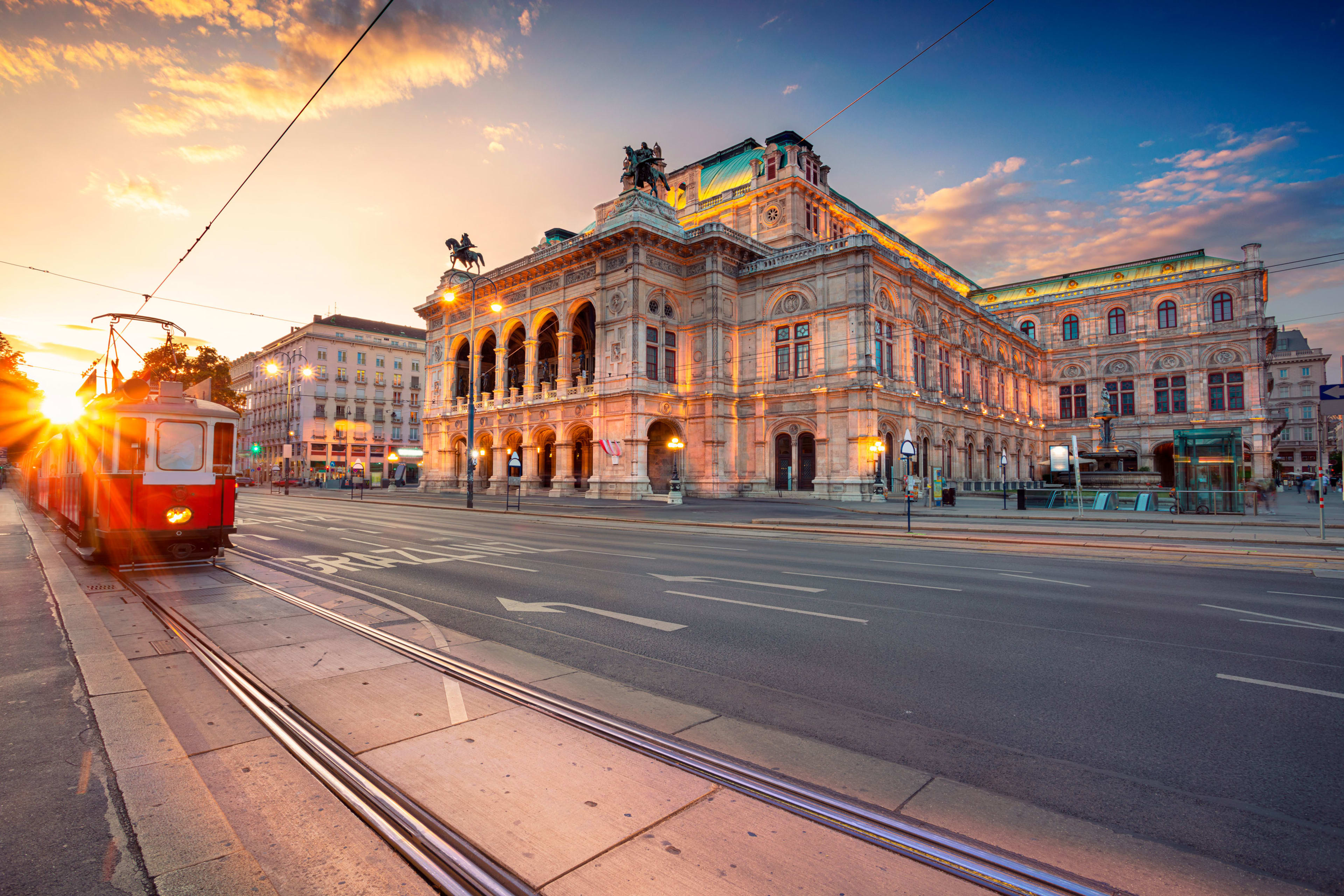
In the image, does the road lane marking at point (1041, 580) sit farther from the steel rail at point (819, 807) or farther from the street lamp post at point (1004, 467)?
the street lamp post at point (1004, 467)

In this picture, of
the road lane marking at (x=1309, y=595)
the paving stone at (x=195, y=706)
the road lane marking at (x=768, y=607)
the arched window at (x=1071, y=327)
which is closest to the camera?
the paving stone at (x=195, y=706)

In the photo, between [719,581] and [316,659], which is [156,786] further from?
[719,581]

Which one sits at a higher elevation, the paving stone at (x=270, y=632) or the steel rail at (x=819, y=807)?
the paving stone at (x=270, y=632)

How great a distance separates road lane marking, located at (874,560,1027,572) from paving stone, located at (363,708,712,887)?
9.94 m

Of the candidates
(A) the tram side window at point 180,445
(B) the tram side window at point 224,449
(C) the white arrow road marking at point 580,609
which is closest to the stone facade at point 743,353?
(B) the tram side window at point 224,449

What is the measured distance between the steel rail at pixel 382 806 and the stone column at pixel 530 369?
42.2 m

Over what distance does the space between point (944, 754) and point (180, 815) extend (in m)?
4.53

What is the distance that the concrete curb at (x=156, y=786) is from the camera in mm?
2900

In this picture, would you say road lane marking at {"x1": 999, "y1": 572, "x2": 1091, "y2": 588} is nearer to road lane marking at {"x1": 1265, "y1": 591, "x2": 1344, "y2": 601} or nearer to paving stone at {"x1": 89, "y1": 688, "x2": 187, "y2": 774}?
road lane marking at {"x1": 1265, "y1": 591, "x2": 1344, "y2": 601}

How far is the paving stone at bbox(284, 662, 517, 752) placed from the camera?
435cm

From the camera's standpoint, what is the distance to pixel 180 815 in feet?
10.9

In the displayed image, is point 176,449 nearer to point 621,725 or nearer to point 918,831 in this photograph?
point 621,725

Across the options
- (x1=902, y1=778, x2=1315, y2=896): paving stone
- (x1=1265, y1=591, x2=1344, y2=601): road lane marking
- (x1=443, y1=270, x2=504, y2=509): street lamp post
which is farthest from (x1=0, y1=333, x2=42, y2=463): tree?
(x1=1265, y1=591, x2=1344, y2=601): road lane marking

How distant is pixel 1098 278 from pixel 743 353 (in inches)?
2067
